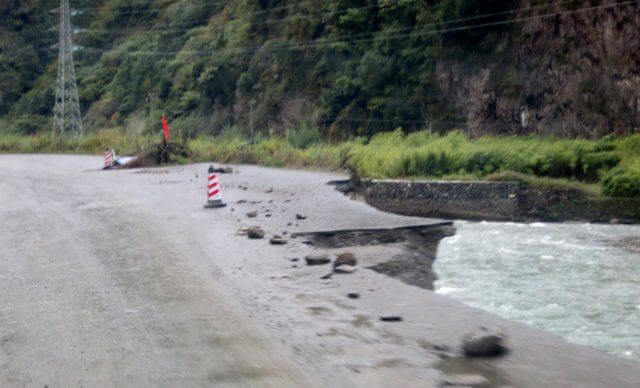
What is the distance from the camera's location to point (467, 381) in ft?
20.1

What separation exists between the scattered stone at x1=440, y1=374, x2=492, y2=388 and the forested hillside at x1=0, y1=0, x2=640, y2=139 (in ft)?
99.6

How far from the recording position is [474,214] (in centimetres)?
2542

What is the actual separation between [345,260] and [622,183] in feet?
63.6

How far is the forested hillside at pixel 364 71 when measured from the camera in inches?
1452

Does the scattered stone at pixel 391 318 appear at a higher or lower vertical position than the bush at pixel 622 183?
higher

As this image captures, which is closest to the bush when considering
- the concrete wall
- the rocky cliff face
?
the concrete wall

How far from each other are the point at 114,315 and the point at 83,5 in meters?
86.8

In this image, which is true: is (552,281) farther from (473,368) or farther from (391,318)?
(473,368)

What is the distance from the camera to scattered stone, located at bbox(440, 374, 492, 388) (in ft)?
19.8

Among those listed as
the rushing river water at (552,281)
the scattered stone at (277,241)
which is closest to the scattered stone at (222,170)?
the rushing river water at (552,281)

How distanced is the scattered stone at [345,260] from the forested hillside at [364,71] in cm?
2616

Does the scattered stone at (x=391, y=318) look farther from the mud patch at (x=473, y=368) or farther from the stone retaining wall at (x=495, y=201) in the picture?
the stone retaining wall at (x=495, y=201)

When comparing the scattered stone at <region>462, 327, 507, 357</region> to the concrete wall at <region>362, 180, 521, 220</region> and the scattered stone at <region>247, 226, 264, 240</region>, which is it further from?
the concrete wall at <region>362, 180, 521, 220</region>

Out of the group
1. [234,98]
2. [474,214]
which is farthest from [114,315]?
[234,98]
